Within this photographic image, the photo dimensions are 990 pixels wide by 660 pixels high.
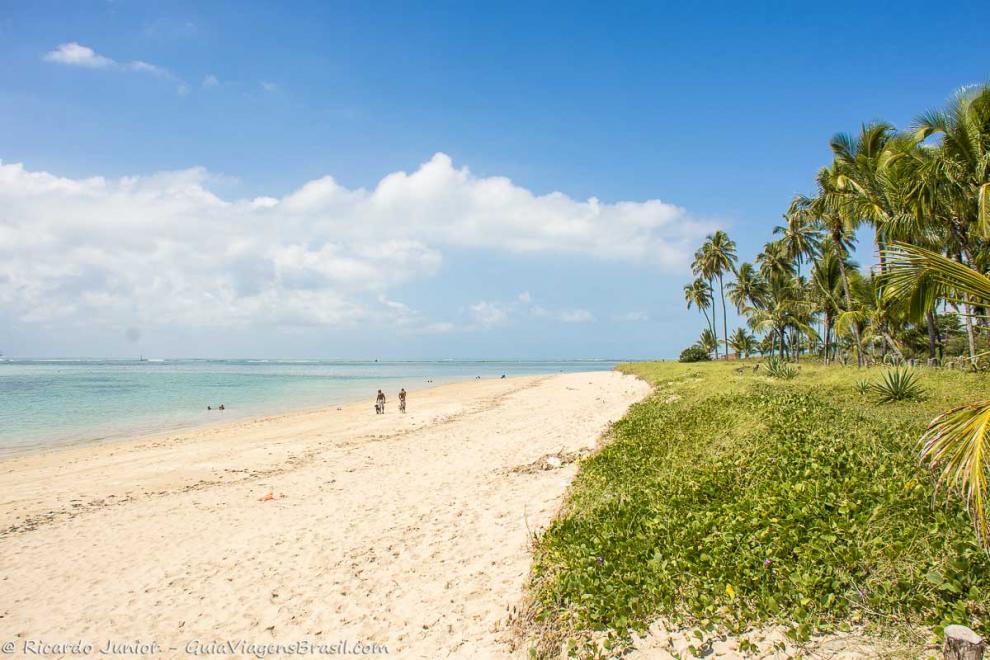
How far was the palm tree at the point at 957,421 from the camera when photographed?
3.47 metres

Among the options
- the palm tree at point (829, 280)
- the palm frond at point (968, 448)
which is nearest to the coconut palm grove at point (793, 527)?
the palm frond at point (968, 448)

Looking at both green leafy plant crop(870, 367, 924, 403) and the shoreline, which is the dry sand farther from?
green leafy plant crop(870, 367, 924, 403)

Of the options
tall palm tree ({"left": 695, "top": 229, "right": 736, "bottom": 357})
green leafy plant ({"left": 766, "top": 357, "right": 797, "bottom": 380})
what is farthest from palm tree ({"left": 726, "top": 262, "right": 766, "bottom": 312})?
green leafy plant ({"left": 766, "top": 357, "right": 797, "bottom": 380})

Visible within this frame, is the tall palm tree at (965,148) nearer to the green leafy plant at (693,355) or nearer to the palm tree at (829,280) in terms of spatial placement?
the palm tree at (829,280)

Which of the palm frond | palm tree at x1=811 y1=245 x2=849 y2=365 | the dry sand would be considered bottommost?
the dry sand

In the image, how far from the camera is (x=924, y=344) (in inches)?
1783

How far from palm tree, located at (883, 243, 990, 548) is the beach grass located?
2.42 feet

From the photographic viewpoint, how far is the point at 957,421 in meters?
3.79

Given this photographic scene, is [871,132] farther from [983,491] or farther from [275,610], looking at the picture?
[275,610]

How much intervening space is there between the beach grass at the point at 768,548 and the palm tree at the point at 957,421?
74cm

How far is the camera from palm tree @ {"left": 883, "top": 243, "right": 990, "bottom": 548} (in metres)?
3.47

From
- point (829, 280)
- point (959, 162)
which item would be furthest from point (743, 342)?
point (959, 162)

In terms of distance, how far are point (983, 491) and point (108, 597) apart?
1040 centimetres

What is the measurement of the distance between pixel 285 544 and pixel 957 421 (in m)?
9.11
